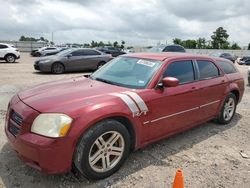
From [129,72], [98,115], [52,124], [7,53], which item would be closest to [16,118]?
[52,124]

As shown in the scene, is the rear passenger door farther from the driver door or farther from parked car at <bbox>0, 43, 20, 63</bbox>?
parked car at <bbox>0, 43, 20, 63</bbox>

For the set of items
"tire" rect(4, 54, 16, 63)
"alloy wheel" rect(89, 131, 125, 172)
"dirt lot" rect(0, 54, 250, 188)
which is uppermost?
"alloy wheel" rect(89, 131, 125, 172)

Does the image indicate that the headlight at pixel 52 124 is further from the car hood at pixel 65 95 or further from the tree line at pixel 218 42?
the tree line at pixel 218 42

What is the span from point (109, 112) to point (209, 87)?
8.08 ft

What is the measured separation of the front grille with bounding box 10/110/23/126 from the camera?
3406 millimetres

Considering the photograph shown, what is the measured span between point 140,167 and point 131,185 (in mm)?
491

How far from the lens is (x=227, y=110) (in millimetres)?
6031

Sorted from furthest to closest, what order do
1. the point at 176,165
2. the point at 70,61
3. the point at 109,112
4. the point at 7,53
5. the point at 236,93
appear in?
the point at 7,53 → the point at 70,61 → the point at 236,93 → the point at 176,165 → the point at 109,112

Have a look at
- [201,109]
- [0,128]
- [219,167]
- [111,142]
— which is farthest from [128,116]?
[0,128]

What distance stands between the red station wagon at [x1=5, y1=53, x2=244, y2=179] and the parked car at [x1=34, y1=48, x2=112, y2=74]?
9.65 metres

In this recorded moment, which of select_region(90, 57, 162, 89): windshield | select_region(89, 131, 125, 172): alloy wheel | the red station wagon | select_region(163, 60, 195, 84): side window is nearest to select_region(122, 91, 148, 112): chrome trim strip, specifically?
the red station wagon

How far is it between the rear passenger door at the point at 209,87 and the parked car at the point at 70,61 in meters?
10.0

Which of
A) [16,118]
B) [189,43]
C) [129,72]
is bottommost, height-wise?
[16,118]

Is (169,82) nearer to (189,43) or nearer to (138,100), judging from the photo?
(138,100)
